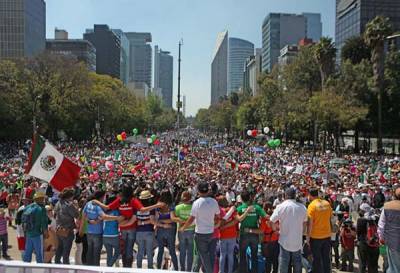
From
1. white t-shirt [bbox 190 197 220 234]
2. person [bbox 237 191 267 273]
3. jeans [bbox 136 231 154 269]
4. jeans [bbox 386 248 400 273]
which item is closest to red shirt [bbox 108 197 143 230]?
jeans [bbox 136 231 154 269]

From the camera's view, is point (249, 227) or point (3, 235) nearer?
point (249, 227)

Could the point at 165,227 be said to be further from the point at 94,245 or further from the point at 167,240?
the point at 94,245

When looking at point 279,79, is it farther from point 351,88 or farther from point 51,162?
point 51,162

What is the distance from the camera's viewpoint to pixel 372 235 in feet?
28.9

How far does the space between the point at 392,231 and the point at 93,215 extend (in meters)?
4.60

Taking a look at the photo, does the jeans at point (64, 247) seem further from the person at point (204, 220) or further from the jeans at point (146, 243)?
the person at point (204, 220)

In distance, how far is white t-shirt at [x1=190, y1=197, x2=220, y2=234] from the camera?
280 inches

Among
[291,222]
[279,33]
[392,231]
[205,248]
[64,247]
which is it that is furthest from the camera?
[279,33]

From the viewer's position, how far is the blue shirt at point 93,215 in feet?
25.4

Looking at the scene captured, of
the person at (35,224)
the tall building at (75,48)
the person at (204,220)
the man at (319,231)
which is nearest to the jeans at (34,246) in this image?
the person at (35,224)

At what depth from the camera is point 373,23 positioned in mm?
44062

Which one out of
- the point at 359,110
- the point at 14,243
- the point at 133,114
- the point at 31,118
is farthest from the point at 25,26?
the point at 14,243

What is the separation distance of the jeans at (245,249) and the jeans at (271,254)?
364 mm

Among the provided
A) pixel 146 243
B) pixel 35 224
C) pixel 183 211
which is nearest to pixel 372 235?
pixel 183 211
